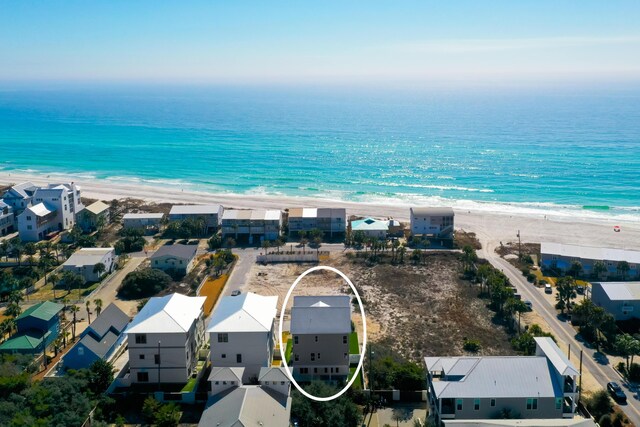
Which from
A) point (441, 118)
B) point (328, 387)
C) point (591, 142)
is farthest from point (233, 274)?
point (441, 118)

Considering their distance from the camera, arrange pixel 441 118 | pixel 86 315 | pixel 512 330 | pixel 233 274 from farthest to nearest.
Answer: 1. pixel 441 118
2. pixel 233 274
3. pixel 86 315
4. pixel 512 330

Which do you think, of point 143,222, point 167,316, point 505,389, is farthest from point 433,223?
point 167,316

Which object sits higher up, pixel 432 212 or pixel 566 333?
pixel 432 212

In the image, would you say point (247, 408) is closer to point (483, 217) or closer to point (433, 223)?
point (433, 223)

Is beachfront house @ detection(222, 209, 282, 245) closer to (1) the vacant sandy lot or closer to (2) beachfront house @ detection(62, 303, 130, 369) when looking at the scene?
(1) the vacant sandy lot

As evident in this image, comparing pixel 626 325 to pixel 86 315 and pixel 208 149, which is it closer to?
pixel 86 315

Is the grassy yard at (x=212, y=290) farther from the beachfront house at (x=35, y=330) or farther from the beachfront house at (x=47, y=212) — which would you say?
the beachfront house at (x=47, y=212)
